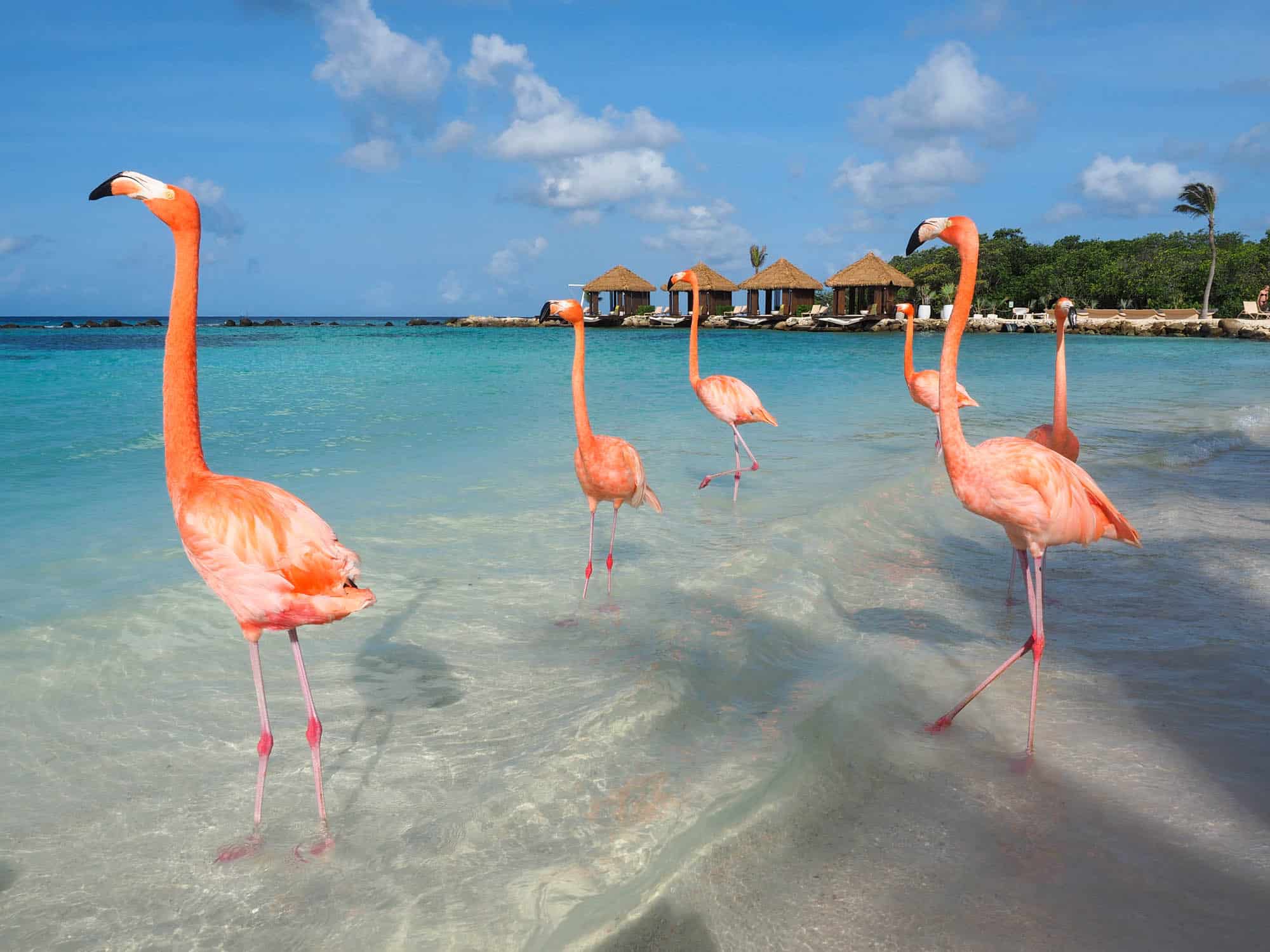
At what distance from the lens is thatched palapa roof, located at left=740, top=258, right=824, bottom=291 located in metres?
59.2

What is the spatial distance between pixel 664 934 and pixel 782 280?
60.1 metres

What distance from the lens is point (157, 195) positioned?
121 inches

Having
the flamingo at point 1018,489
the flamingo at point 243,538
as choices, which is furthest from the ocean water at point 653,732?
the flamingo at point 1018,489

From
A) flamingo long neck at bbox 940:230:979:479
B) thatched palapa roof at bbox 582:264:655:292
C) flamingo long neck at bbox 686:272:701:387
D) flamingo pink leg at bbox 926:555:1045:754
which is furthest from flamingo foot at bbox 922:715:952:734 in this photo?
thatched palapa roof at bbox 582:264:655:292

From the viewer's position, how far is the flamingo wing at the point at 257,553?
2.99 m

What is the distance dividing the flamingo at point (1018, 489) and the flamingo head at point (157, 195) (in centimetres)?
305

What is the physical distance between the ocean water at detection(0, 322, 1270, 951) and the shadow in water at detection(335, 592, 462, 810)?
0.09 feet

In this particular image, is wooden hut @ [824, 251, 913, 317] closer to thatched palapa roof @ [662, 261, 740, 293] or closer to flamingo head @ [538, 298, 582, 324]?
thatched palapa roof @ [662, 261, 740, 293]

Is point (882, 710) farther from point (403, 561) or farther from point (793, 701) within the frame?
point (403, 561)

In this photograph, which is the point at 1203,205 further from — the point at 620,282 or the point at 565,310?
the point at 565,310

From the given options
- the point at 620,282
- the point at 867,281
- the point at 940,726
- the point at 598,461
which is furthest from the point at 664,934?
the point at 620,282

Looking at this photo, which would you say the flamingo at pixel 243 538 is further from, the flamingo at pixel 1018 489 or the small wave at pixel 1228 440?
the small wave at pixel 1228 440

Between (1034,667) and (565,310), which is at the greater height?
(565,310)

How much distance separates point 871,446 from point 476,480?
20.9 feet
